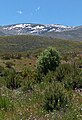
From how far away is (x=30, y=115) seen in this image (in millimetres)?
8289

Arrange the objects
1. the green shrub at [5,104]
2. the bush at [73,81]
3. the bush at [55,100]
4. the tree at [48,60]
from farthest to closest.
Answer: the tree at [48,60] → the bush at [73,81] → the green shrub at [5,104] → the bush at [55,100]

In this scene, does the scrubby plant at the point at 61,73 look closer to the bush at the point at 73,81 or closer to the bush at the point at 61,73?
the bush at the point at 61,73

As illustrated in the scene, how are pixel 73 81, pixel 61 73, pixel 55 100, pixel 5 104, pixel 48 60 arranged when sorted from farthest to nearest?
pixel 48 60
pixel 61 73
pixel 73 81
pixel 5 104
pixel 55 100

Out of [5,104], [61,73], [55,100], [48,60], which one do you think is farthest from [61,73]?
[48,60]

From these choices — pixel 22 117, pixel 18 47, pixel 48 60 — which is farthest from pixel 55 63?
pixel 18 47

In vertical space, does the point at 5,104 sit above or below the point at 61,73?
below

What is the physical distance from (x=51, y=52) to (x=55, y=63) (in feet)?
5.35

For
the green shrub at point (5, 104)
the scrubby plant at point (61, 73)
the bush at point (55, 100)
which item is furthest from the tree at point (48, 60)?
the bush at point (55, 100)

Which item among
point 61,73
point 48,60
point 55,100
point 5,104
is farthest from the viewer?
point 48,60

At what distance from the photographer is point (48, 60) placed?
965 inches

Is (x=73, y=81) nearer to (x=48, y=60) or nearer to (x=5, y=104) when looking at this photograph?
(x=5, y=104)

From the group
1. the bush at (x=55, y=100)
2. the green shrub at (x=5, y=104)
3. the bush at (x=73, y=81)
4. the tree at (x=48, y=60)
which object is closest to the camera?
the bush at (x=55, y=100)

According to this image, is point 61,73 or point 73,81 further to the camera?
point 61,73

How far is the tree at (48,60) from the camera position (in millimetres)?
22897
